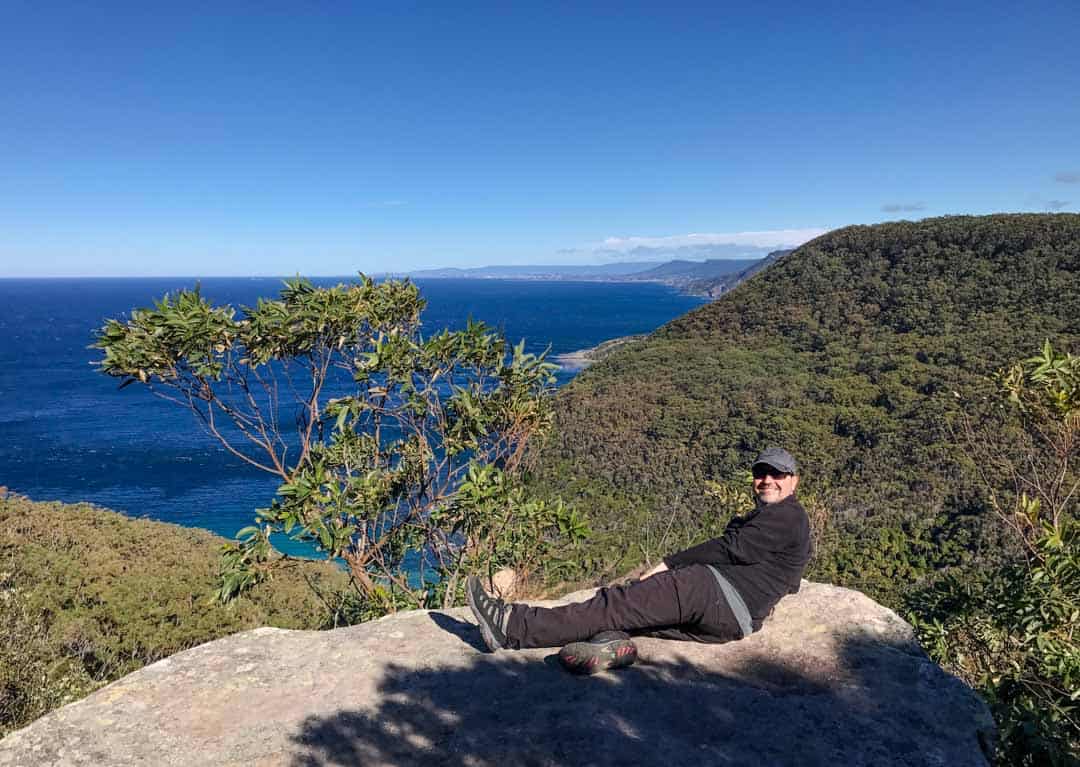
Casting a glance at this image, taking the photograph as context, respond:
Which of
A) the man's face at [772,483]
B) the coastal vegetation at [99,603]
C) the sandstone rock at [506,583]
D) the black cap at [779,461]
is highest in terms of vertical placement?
the black cap at [779,461]

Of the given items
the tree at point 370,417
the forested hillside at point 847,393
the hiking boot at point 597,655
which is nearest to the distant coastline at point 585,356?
the forested hillside at point 847,393

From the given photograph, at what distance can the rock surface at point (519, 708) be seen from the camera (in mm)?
2902

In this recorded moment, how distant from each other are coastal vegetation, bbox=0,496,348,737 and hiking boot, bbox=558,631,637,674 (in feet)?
10.3

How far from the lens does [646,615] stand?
395cm

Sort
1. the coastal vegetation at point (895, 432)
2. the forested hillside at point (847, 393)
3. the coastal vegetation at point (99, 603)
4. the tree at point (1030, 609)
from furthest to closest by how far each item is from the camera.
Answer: the forested hillside at point (847, 393), the coastal vegetation at point (99, 603), the coastal vegetation at point (895, 432), the tree at point (1030, 609)

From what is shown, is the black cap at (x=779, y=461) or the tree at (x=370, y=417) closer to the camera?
the black cap at (x=779, y=461)

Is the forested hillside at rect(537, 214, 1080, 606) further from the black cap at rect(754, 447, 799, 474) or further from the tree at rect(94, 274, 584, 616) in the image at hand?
the black cap at rect(754, 447, 799, 474)

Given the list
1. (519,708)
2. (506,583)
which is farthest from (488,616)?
(506,583)

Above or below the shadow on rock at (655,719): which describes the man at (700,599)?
above

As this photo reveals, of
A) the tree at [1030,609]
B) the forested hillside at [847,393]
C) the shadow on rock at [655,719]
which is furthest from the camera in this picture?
the forested hillside at [847,393]

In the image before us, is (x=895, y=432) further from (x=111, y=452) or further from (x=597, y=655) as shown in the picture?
(x=111, y=452)

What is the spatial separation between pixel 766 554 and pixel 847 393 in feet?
156

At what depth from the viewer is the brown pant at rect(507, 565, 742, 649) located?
3.93 m

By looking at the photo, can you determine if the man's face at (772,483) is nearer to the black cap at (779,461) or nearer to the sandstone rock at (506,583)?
the black cap at (779,461)
